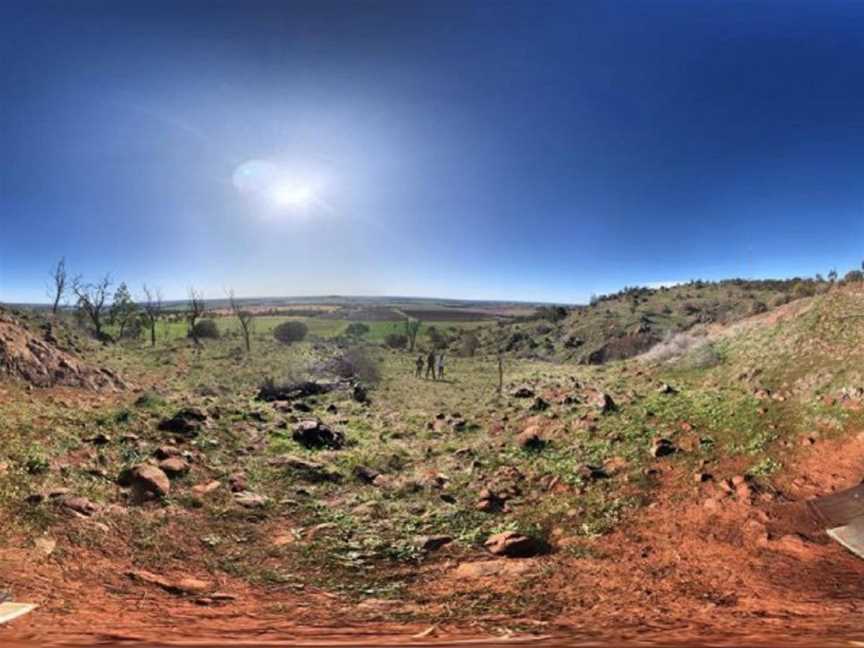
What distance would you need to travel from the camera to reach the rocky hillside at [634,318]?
138 ft

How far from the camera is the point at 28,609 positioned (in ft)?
18.5

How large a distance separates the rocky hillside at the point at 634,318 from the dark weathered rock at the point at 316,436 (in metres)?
28.8

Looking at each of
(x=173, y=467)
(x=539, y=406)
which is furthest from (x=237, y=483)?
(x=539, y=406)

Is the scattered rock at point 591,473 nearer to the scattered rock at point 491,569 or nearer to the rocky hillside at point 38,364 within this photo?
A: the scattered rock at point 491,569

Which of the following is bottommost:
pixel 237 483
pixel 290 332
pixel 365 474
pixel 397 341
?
pixel 365 474

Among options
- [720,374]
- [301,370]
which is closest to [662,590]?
[720,374]

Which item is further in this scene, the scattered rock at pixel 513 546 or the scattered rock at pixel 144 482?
the scattered rock at pixel 144 482

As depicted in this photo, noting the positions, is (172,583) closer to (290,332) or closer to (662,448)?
(662,448)

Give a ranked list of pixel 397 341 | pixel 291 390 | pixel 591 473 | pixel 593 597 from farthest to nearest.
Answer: pixel 397 341
pixel 291 390
pixel 591 473
pixel 593 597

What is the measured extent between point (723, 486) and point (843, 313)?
13.8 metres

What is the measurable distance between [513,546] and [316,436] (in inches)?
359

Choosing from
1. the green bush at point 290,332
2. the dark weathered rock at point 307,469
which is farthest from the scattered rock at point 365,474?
the green bush at point 290,332

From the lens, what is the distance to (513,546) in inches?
351

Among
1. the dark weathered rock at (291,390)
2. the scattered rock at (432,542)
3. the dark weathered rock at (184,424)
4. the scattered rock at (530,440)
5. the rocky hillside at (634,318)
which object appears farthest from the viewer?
the rocky hillside at (634,318)
